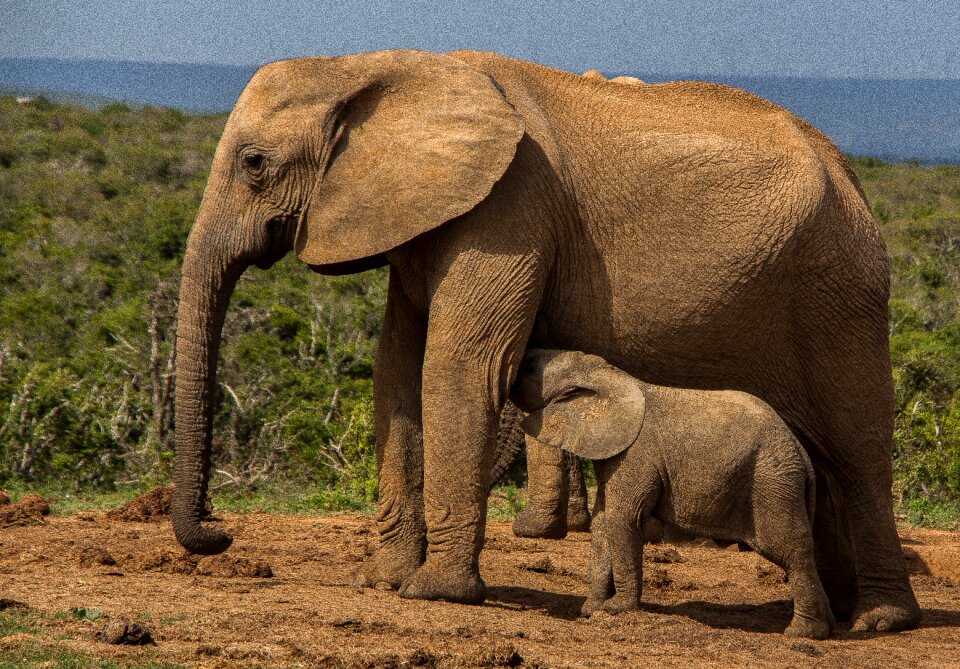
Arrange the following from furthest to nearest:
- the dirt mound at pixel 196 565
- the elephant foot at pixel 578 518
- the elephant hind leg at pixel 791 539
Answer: the elephant foot at pixel 578 518 → the dirt mound at pixel 196 565 → the elephant hind leg at pixel 791 539

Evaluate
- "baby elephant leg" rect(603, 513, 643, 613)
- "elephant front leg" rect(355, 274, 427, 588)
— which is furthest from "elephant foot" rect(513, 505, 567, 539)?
"baby elephant leg" rect(603, 513, 643, 613)

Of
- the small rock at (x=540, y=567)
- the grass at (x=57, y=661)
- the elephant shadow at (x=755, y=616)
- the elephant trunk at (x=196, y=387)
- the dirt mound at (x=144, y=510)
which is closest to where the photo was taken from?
the grass at (x=57, y=661)

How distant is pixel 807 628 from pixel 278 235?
10.1 feet

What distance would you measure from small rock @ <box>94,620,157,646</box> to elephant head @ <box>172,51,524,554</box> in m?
1.34

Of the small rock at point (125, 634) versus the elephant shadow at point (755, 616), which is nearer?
the small rock at point (125, 634)

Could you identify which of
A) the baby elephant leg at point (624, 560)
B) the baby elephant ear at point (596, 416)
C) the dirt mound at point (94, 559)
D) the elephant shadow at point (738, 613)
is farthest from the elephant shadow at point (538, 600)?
the dirt mound at point (94, 559)

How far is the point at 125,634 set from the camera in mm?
5648

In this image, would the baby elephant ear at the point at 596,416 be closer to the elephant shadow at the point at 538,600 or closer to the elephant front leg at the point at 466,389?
the elephant front leg at the point at 466,389

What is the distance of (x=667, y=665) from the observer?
6121mm

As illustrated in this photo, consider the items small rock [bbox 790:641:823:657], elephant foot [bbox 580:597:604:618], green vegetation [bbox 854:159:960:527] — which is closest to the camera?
small rock [bbox 790:641:823:657]

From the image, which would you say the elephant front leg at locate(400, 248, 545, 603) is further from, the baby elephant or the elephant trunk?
the elephant trunk

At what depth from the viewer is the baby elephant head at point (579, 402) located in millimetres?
6797

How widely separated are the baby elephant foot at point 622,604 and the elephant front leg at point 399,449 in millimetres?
1331

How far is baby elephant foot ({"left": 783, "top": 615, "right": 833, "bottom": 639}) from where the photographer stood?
689 centimetres
